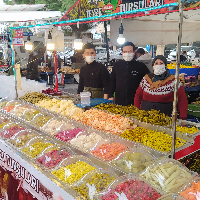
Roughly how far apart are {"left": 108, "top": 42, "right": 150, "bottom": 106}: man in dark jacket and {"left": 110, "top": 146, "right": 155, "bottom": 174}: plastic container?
235 cm

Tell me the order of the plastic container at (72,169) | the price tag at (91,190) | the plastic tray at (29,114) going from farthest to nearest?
the plastic tray at (29,114)
the plastic container at (72,169)
the price tag at (91,190)

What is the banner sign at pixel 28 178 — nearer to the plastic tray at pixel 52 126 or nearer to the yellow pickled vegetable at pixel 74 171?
the yellow pickled vegetable at pixel 74 171

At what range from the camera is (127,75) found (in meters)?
4.69

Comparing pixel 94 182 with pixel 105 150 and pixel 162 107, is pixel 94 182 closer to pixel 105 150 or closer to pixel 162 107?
pixel 105 150

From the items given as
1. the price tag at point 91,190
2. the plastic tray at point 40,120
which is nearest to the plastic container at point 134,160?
the price tag at point 91,190

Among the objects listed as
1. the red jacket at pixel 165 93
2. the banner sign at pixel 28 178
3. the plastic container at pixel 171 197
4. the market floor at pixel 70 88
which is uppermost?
the red jacket at pixel 165 93

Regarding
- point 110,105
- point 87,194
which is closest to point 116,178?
point 87,194

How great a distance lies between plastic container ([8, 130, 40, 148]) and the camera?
3.18 m

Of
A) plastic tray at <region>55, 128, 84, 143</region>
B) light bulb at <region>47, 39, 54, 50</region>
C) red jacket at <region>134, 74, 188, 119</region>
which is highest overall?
light bulb at <region>47, 39, 54, 50</region>

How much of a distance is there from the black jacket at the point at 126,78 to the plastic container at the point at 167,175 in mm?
2658

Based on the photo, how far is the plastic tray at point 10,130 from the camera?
11.3 ft

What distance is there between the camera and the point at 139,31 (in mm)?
8508

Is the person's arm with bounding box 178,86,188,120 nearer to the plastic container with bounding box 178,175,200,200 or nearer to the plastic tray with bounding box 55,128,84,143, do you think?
the plastic tray with bounding box 55,128,84,143

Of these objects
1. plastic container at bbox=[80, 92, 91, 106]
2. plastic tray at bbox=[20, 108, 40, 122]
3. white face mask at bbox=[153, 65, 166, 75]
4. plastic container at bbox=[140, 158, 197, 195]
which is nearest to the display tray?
plastic container at bbox=[140, 158, 197, 195]
